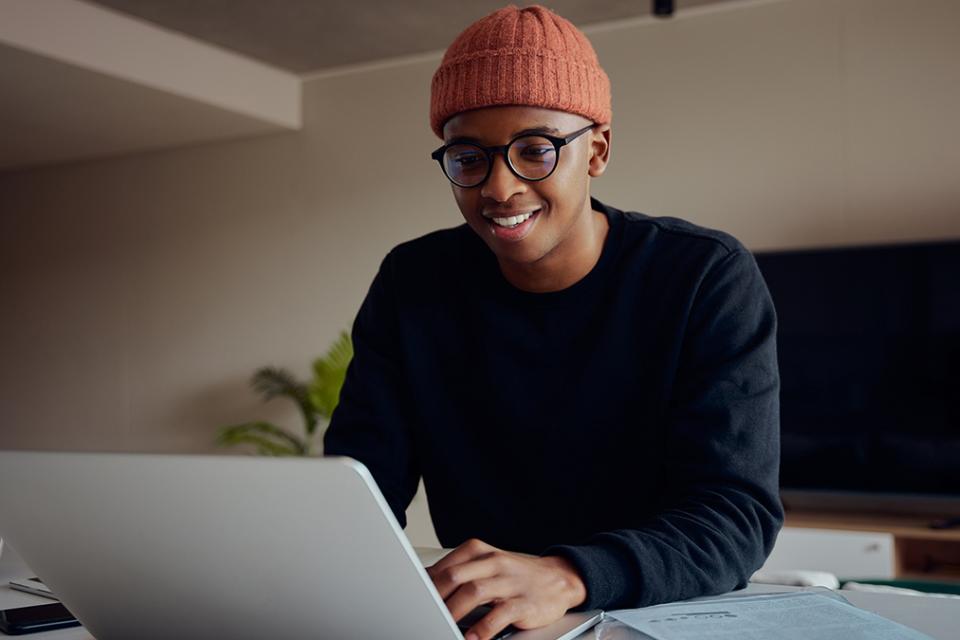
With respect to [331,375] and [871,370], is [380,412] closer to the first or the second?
[871,370]

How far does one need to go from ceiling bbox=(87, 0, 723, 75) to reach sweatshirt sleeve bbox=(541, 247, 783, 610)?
324 cm

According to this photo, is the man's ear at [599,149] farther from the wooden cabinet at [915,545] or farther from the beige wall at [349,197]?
the beige wall at [349,197]

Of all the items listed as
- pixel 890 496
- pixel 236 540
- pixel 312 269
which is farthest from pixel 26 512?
pixel 312 269

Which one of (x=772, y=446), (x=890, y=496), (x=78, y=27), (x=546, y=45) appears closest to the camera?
(x=772, y=446)

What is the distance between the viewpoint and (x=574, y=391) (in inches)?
53.4

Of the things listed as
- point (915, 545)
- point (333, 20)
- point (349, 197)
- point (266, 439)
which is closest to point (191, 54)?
point (333, 20)

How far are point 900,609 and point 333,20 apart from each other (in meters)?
4.06

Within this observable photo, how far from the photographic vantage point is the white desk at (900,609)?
889 millimetres

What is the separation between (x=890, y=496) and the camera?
153 inches

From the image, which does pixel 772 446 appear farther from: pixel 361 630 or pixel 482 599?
pixel 361 630

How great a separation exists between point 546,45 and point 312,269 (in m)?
4.19

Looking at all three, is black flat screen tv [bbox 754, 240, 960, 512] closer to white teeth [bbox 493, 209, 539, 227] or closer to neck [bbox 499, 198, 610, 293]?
neck [bbox 499, 198, 610, 293]

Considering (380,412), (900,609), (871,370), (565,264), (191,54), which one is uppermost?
(191,54)

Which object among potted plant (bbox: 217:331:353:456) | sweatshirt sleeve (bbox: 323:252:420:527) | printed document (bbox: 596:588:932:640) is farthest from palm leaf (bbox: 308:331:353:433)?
printed document (bbox: 596:588:932:640)
